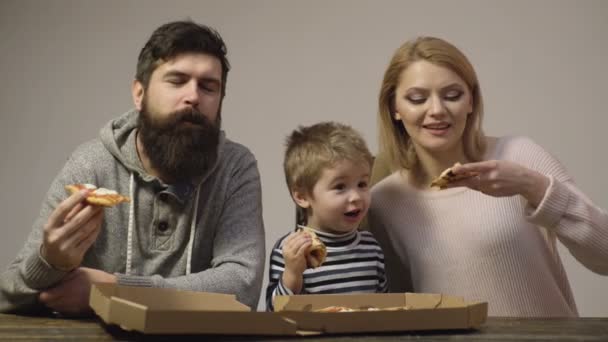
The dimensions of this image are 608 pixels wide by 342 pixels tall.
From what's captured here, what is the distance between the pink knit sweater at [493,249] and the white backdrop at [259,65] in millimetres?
1450

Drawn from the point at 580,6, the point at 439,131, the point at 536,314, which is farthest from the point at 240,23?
the point at 536,314

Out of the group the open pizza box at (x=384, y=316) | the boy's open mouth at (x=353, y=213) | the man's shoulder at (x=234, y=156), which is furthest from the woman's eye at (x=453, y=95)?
the open pizza box at (x=384, y=316)

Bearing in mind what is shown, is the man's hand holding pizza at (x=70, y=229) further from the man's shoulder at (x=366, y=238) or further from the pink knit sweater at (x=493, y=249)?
the pink knit sweater at (x=493, y=249)

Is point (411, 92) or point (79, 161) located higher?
point (411, 92)

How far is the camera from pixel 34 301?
1.79 metres

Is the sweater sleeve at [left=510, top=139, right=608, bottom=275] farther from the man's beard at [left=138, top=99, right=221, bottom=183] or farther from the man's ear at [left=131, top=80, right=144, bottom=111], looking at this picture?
the man's ear at [left=131, top=80, right=144, bottom=111]

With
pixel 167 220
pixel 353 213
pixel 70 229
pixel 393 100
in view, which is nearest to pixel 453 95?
pixel 393 100

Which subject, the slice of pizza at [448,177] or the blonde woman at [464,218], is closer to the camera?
the slice of pizza at [448,177]

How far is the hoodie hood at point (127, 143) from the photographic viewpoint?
7.02 ft

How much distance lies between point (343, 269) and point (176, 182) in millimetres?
514

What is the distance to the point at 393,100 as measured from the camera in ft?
7.88

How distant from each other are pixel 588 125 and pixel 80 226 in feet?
8.68

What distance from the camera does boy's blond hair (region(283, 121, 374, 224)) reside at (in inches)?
83.2

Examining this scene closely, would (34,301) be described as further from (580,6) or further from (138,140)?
(580,6)
